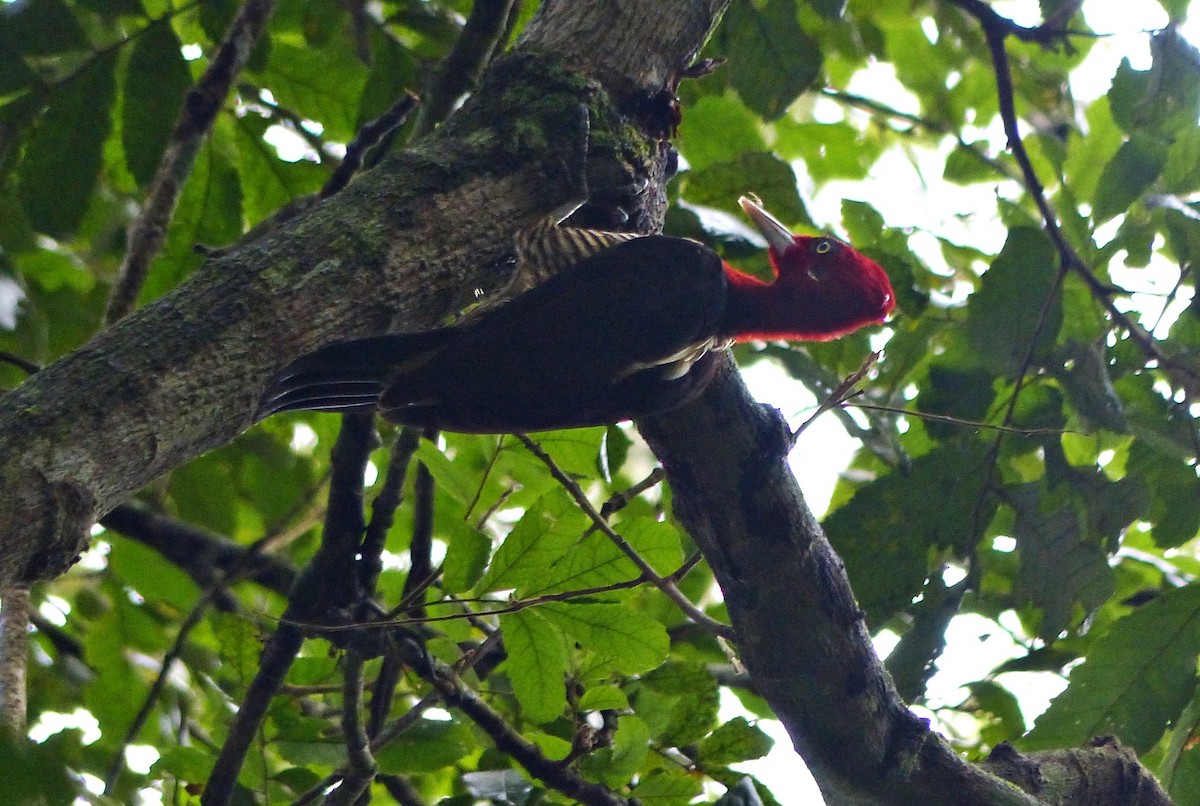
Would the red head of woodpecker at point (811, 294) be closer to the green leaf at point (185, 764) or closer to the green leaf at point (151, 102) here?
the green leaf at point (151, 102)

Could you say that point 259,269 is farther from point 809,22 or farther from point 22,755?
point 809,22

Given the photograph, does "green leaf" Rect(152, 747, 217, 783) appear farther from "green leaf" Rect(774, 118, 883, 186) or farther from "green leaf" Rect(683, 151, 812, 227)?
"green leaf" Rect(774, 118, 883, 186)

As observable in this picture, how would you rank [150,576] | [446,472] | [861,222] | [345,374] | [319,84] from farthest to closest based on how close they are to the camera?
[861,222] < [319,84] < [150,576] < [446,472] < [345,374]

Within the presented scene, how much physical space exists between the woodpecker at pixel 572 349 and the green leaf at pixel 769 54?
827 mm

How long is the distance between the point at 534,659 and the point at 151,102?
1.73m

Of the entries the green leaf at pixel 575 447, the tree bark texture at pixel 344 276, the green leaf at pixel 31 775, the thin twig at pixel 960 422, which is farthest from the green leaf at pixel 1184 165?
the green leaf at pixel 31 775

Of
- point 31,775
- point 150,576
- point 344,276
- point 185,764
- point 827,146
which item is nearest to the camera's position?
point 31,775

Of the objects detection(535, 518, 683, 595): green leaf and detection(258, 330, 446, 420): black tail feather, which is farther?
Result: detection(535, 518, 683, 595): green leaf

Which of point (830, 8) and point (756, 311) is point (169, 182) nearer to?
point (756, 311)

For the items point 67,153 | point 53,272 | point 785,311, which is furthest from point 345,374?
point 53,272

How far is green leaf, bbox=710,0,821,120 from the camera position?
3381 mm

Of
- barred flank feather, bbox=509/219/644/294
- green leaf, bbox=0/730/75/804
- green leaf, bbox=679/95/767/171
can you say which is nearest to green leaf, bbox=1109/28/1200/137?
green leaf, bbox=679/95/767/171

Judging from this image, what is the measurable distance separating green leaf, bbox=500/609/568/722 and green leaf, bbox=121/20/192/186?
1.52 metres

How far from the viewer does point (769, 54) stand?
11.2 ft
